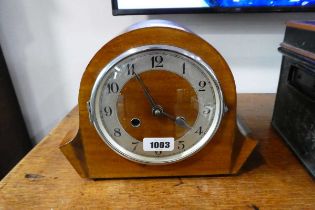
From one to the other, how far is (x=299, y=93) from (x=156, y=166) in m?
0.34

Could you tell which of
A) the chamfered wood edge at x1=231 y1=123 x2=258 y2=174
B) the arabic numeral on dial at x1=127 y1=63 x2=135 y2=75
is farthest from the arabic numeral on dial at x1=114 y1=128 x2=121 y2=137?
the chamfered wood edge at x1=231 y1=123 x2=258 y2=174

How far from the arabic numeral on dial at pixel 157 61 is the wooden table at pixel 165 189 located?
0.72 ft

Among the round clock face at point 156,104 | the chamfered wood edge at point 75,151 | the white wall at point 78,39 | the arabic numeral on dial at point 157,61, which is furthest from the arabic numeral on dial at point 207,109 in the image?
the white wall at point 78,39

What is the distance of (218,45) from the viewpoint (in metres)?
0.92

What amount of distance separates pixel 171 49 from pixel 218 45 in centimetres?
54

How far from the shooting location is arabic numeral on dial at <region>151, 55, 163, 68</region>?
44 centimetres

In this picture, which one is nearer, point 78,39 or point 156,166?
point 156,166

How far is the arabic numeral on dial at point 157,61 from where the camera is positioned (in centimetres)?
44

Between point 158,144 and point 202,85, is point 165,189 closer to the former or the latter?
point 158,144

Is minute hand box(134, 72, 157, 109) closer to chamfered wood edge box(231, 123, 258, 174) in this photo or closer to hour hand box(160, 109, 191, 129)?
hour hand box(160, 109, 191, 129)

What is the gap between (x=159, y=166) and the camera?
50 cm

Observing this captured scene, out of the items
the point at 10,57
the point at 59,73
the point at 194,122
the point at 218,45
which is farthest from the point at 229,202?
the point at 10,57

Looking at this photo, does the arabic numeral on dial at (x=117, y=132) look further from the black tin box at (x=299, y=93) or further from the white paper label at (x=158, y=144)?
the black tin box at (x=299, y=93)

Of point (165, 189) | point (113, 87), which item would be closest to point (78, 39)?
point (113, 87)
